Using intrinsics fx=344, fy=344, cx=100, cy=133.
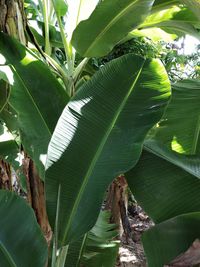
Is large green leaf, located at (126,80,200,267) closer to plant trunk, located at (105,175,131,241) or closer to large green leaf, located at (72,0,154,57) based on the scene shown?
large green leaf, located at (72,0,154,57)

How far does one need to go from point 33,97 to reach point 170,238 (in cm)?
55

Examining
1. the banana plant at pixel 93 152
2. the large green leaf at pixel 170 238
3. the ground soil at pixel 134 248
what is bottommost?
the ground soil at pixel 134 248

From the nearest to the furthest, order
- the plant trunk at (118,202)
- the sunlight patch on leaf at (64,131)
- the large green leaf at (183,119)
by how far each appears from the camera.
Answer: the sunlight patch on leaf at (64,131) < the large green leaf at (183,119) < the plant trunk at (118,202)

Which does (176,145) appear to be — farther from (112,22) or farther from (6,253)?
(6,253)

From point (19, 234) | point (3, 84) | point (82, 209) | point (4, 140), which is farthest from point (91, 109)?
point (4, 140)

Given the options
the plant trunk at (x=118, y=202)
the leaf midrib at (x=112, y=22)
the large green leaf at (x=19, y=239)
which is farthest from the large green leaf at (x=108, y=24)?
the plant trunk at (x=118, y=202)

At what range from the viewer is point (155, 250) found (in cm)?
91

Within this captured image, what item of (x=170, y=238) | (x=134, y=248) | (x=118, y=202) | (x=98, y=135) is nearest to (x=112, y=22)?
(x=98, y=135)

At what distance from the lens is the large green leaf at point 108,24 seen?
1.09 metres

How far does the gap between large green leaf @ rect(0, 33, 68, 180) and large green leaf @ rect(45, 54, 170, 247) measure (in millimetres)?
202

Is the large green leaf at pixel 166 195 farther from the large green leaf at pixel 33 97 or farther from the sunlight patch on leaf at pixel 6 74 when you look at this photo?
the sunlight patch on leaf at pixel 6 74

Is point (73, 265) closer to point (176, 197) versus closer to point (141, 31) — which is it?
point (176, 197)

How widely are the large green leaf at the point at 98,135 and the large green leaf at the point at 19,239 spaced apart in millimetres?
61

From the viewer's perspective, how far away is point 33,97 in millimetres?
1021
